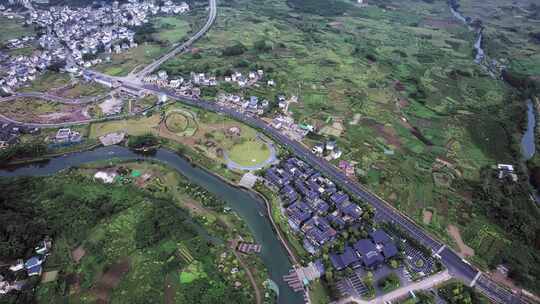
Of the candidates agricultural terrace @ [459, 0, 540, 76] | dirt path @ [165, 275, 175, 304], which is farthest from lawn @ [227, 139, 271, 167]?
agricultural terrace @ [459, 0, 540, 76]

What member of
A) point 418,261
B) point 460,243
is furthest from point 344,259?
point 460,243

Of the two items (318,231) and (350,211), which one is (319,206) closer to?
(350,211)

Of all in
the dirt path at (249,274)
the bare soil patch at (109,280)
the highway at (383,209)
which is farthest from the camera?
the highway at (383,209)

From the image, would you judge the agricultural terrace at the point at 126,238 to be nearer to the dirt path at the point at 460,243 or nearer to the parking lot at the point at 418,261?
the parking lot at the point at 418,261

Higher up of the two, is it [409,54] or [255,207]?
[409,54]

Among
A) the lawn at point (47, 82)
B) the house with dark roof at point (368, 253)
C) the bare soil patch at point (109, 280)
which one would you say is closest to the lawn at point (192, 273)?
the bare soil patch at point (109, 280)

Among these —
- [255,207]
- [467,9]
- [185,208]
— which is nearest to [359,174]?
[255,207]

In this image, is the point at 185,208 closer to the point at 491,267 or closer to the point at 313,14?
the point at 491,267
